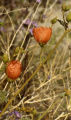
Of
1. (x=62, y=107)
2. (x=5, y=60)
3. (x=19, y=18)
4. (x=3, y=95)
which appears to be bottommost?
(x=62, y=107)

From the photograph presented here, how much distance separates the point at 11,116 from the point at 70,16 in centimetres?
50

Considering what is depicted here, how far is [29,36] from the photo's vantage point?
1143 mm

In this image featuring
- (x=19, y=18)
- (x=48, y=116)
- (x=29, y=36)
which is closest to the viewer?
(x=48, y=116)

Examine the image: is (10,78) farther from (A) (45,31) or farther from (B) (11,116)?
(B) (11,116)

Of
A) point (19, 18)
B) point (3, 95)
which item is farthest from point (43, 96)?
point (19, 18)

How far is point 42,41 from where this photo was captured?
0.48 meters

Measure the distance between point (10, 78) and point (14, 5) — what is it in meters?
1.11

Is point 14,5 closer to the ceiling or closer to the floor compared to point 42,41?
closer to the ceiling

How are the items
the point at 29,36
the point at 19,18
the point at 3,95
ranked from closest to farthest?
the point at 3,95 → the point at 29,36 → the point at 19,18

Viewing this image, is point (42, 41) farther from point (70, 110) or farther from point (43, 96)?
point (43, 96)

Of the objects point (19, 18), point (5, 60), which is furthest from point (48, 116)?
point (19, 18)

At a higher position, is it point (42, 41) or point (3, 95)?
point (42, 41)

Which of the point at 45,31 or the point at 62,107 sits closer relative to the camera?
the point at 45,31

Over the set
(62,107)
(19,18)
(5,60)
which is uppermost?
(19,18)
